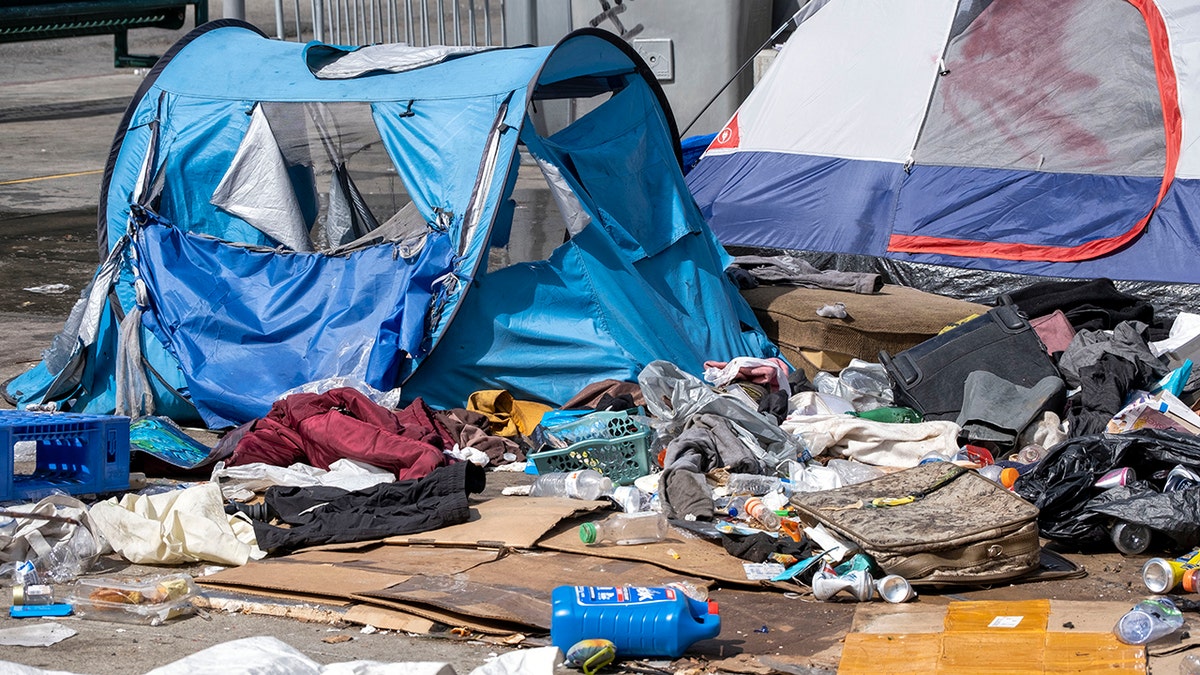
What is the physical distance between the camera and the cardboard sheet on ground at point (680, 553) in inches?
175

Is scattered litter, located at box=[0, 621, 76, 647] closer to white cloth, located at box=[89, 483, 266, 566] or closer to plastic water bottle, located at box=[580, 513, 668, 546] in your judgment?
white cloth, located at box=[89, 483, 266, 566]

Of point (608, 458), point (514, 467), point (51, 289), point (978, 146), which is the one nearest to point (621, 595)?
point (608, 458)

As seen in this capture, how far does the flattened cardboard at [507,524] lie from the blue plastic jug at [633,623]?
34.4 inches

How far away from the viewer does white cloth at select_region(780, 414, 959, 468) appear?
18.7 ft

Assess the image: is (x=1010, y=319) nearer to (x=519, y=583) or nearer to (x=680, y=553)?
(x=680, y=553)

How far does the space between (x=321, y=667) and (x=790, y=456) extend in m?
2.66

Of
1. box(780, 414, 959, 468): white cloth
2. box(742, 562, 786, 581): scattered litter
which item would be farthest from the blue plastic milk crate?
box(780, 414, 959, 468): white cloth

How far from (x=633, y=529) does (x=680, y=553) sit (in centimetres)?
26

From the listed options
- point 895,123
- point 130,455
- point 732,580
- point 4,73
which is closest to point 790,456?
point 732,580

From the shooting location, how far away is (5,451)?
4.92 meters

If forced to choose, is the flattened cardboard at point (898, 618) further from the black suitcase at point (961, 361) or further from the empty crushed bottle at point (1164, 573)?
the black suitcase at point (961, 361)

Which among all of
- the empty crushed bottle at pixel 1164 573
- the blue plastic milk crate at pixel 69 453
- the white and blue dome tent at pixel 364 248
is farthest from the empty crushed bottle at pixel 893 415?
the blue plastic milk crate at pixel 69 453

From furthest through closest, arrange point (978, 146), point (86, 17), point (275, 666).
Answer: point (86, 17)
point (978, 146)
point (275, 666)

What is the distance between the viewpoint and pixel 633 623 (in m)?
3.78
